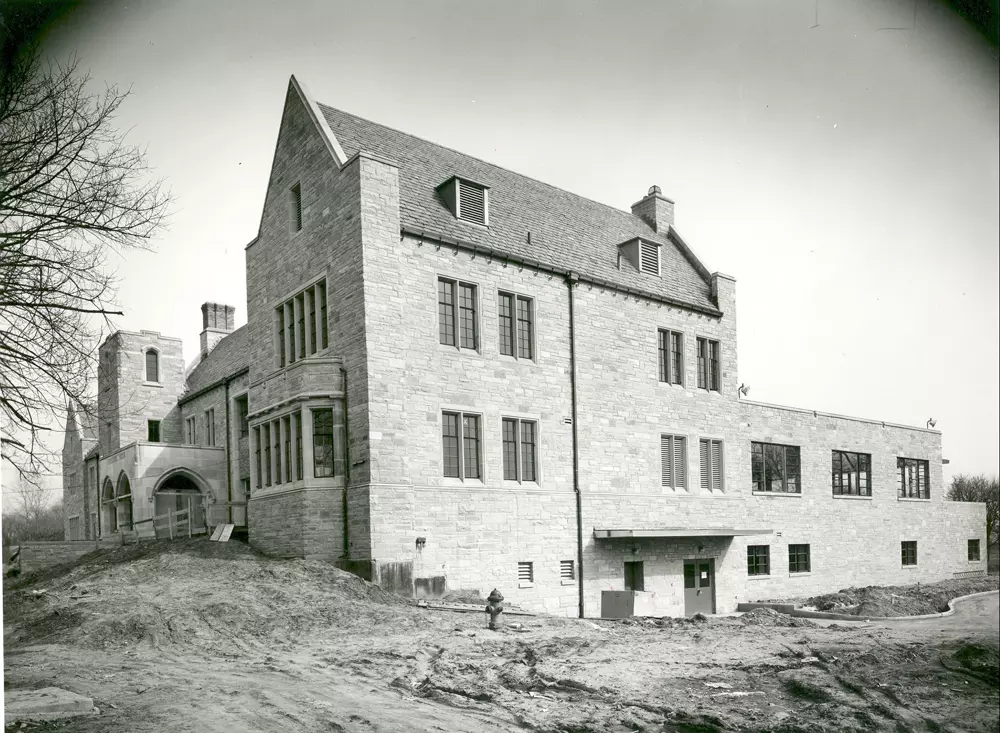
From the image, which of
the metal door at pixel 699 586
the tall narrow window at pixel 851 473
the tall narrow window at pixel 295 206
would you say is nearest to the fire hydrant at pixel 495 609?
the tall narrow window at pixel 295 206

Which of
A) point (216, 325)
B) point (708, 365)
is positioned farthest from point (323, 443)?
point (216, 325)

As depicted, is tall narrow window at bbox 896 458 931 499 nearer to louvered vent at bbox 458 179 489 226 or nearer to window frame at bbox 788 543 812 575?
window frame at bbox 788 543 812 575

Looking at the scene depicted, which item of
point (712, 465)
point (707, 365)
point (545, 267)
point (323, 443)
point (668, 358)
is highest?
point (545, 267)

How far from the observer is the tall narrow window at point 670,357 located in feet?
82.2

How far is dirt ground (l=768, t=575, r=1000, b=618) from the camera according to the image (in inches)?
936

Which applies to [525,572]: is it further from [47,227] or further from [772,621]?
[47,227]

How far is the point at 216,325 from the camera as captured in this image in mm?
36562

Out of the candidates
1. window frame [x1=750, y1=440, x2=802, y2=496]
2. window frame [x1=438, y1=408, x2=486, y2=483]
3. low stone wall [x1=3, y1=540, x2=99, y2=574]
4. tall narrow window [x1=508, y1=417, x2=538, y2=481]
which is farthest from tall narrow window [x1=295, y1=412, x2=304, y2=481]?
window frame [x1=750, y1=440, x2=802, y2=496]

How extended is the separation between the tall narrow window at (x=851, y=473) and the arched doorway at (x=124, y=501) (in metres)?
25.6

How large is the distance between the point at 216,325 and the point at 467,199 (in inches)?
779

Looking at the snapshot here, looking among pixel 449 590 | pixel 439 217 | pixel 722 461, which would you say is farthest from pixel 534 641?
pixel 722 461

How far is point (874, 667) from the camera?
1191cm

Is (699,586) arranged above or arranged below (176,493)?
below

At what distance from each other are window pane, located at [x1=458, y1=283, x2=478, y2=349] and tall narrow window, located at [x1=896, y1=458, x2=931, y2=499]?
20459 mm
